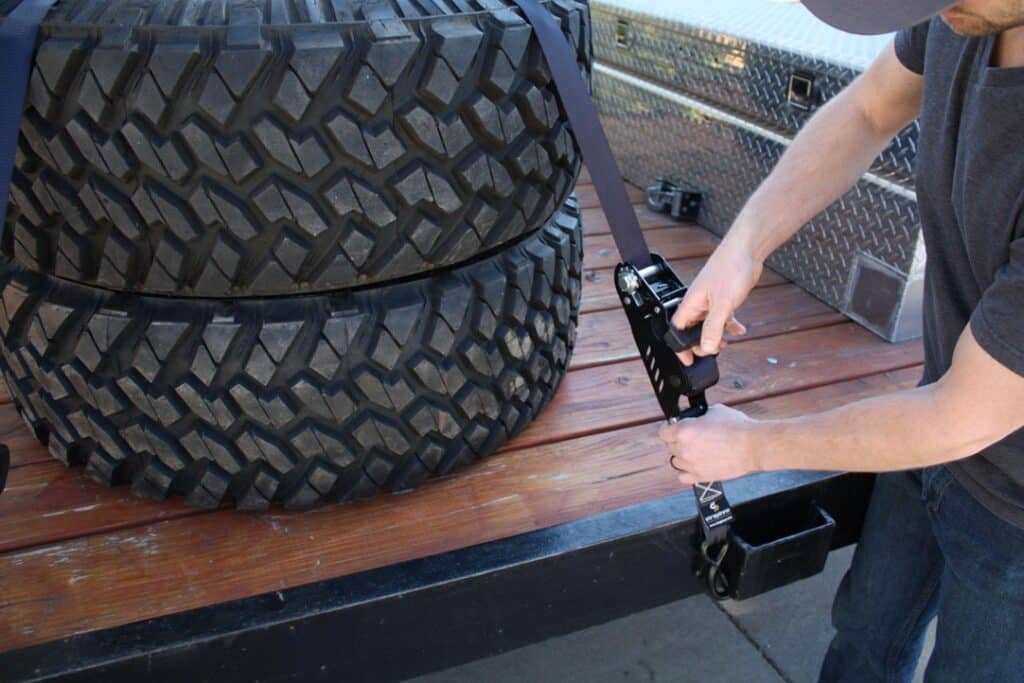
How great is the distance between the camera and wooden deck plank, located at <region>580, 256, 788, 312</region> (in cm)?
183

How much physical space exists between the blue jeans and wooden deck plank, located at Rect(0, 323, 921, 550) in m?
0.30

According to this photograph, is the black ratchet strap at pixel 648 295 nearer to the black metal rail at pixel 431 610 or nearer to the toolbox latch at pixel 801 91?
the black metal rail at pixel 431 610

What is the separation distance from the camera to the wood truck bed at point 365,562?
3.45 feet

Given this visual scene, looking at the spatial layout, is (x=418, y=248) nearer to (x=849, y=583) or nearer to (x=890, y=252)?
(x=849, y=583)

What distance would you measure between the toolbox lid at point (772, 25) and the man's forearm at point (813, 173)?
0.50 meters

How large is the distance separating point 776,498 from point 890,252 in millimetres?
672

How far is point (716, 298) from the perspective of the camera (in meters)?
1.13

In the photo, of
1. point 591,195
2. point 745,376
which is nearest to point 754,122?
point 591,195

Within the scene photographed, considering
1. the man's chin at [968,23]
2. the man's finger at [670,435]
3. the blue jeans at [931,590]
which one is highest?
the man's chin at [968,23]

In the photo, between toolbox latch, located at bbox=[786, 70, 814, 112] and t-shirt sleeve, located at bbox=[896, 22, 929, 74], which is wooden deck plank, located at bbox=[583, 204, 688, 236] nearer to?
toolbox latch, located at bbox=[786, 70, 814, 112]

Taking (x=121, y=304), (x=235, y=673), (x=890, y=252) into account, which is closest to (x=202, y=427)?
(x=121, y=304)

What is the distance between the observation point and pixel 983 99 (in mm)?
939

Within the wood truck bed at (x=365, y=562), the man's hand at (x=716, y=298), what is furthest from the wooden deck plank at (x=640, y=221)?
the man's hand at (x=716, y=298)

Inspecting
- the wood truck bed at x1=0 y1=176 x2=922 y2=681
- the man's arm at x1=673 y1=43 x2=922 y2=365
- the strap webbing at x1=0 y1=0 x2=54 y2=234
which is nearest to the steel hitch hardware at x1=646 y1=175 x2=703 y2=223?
the wood truck bed at x1=0 y1=176 x2=922 y2=681
